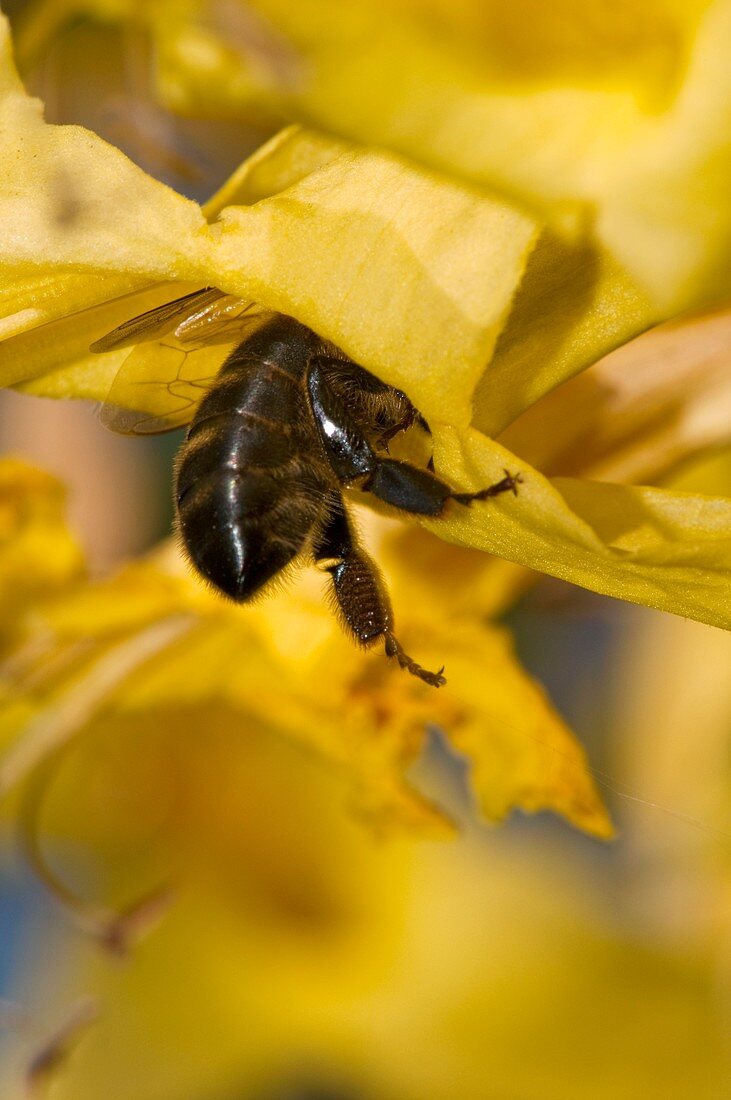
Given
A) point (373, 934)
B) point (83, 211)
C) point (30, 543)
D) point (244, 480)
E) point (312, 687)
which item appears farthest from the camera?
point (373, 934)

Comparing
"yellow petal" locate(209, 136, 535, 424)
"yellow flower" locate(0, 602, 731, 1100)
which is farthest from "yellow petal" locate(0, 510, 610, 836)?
"yellow petal" locate(209, 136, 535, 424)

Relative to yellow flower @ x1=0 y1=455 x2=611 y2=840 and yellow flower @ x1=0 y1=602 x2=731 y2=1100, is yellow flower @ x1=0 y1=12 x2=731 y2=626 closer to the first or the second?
yellow flower @ x1=0 y1=455 x2=611 y2=840

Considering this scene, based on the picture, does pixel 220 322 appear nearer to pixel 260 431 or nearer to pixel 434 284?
pixel 260 431

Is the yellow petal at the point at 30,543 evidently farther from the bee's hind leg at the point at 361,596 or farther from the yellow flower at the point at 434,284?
the yellow flower at the point at 434,284

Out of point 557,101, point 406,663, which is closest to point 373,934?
point 406,663

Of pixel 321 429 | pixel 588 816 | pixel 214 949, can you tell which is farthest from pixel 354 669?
pixel 214 949

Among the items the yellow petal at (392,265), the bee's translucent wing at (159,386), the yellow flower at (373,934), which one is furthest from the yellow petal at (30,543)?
the yellow petal at (392,265)

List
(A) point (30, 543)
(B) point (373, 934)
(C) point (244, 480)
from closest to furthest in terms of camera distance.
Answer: (C) point (244, 480) < (A) point (30, 543) < (B) point (373, 934)
